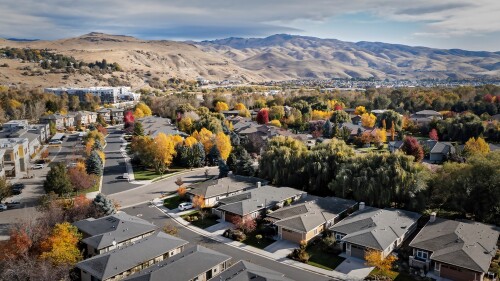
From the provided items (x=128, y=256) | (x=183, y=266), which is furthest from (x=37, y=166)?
(x=183, y=266)

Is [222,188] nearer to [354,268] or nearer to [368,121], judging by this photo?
[354,268]

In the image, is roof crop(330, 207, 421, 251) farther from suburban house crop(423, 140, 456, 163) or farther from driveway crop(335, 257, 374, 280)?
suburban house crop(423, 140, 456, 163)

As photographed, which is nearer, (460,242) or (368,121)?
(460,242)

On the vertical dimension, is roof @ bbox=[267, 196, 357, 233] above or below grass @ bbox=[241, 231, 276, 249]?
above

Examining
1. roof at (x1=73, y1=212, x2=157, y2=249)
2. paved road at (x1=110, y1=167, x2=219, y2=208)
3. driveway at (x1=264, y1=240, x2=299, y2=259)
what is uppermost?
roof at (x1=73, y1=212, x2=157, y2=249)

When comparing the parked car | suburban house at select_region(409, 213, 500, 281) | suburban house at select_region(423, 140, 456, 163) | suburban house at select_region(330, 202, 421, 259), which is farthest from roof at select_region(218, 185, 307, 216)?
the parked car

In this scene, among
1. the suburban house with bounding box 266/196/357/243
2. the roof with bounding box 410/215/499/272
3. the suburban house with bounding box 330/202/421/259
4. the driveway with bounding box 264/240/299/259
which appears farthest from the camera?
the suburban house with bounding box 266/196/357/243
